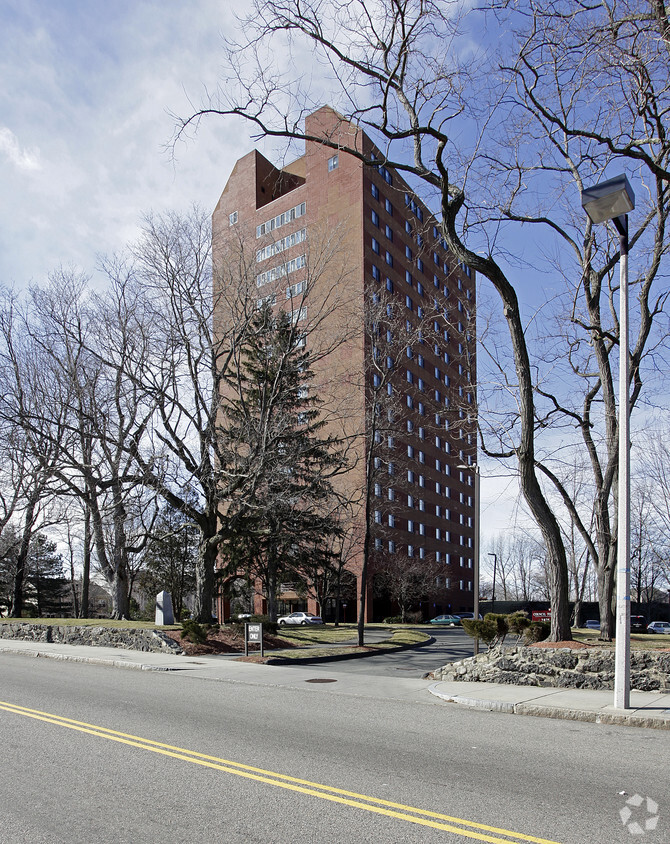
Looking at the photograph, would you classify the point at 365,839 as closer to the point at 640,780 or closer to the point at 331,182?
the point at 640,780

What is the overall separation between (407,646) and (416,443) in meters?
47.8

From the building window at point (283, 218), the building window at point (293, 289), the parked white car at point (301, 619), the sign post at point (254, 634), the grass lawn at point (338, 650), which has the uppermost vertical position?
the building window at point (283, 218)

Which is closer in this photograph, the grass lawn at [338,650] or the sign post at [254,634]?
the sign post at [254,634]

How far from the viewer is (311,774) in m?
5.90

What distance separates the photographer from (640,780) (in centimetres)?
582

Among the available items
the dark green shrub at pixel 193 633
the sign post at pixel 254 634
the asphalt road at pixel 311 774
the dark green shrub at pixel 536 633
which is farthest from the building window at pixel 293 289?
the asphalt road at pixel 311 774

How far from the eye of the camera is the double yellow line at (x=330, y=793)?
4.40m

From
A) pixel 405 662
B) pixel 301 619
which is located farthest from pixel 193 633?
pixel 301 619

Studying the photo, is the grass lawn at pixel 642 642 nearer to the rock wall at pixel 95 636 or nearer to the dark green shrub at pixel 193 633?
the dark green shrub at pixel 193 633

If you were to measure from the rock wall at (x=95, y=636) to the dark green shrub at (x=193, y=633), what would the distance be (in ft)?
1.52

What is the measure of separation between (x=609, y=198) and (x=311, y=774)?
8.33 meters

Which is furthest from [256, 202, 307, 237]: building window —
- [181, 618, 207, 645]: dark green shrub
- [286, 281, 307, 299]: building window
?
[181, 618, 207, 645]: dark green shrub

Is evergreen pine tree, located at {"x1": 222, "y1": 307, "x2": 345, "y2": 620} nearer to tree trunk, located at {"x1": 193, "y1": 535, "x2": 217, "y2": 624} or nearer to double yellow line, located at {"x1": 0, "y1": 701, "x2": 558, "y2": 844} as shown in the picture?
tree trunk, located at {"x1": 193, "y1": 535, "x2": 217, "y2": 624}

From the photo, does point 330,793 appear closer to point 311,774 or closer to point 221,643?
point 311,774
